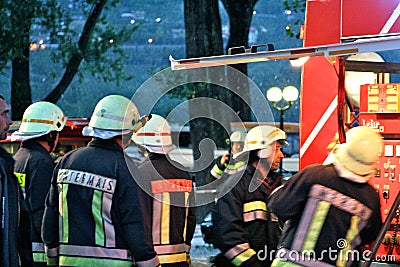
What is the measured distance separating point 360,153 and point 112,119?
1.84 metres

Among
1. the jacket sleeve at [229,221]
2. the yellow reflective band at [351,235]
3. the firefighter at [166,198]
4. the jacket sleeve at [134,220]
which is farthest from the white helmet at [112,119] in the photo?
the yellow reflective band at [351,235]

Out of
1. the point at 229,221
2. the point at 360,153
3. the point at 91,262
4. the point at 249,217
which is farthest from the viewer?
the point at 249,217

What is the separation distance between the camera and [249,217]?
6.74 metres

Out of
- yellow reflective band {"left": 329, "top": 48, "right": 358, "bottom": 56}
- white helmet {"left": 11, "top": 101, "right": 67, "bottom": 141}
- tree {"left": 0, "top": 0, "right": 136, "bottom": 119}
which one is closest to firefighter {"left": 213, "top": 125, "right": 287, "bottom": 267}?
yellow reflective band {"left": 329, "top": 48, "right": 358, "bottom": 56}

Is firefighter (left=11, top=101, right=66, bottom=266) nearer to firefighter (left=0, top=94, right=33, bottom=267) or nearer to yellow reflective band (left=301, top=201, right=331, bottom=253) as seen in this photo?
firefighter (left=0, top=94, right=33, bottom=267)

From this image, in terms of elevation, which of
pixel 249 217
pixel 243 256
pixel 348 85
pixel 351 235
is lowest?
pixel 243 256

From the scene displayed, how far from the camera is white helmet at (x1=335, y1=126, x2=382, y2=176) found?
5090 millimetres

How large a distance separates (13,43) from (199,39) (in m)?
4.89

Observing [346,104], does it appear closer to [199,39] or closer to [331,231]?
[331,231]

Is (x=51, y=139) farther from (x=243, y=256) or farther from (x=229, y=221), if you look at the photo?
(x=243, y=256)

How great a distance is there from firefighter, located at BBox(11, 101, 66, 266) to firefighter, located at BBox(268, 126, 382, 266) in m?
2.42

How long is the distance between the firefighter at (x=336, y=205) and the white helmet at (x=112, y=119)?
137 centimetres

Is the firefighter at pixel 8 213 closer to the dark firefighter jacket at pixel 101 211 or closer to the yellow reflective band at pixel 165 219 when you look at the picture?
the dark firefighter jacket at pixel 101 211

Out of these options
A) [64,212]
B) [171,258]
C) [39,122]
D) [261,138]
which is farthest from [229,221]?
[39,122]
